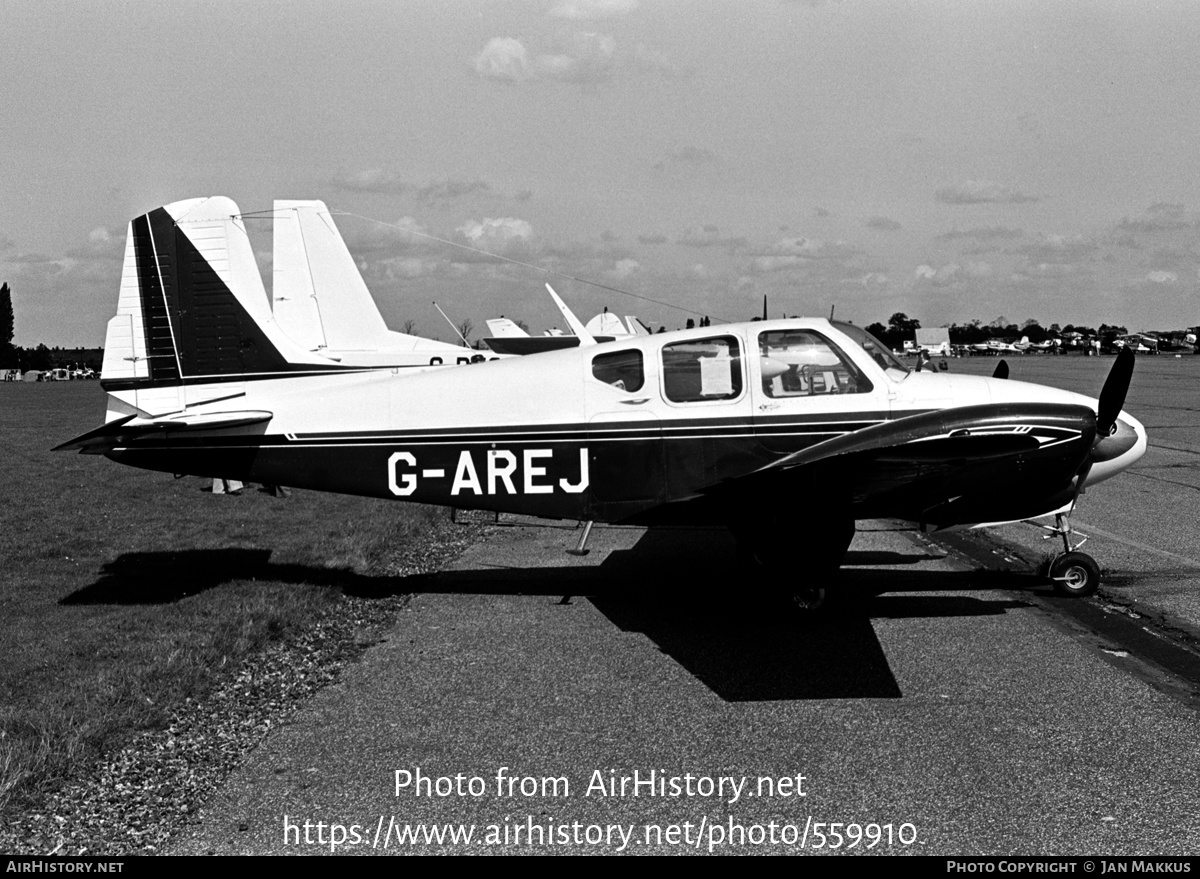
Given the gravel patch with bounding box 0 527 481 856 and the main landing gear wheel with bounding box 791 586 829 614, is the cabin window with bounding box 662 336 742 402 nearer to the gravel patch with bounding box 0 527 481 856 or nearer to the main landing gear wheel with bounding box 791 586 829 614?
the main landing gear wheel with bounding box 791 586 829 614

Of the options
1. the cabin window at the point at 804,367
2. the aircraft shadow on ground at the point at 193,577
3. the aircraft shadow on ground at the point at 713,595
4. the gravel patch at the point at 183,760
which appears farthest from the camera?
the aircraft shadow on ground at the point at 193,577

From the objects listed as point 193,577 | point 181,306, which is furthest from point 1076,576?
point 181,306

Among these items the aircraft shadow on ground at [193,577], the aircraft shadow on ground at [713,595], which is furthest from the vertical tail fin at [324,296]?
the aircraft shadow on ground at [713,595]

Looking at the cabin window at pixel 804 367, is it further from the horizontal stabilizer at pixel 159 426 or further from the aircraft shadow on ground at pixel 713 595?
the horizontal stabilizer at pixel 159 426

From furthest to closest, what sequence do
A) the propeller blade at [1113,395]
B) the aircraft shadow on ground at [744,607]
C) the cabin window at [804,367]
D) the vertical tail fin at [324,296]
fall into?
1. the vertical tail fin at [324,296]
2. the cabin window at [804,367]
3. the propeller blade at [1113,395]
4. the aircraft shadow on ground at [744,607]

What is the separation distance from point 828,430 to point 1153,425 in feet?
62.5

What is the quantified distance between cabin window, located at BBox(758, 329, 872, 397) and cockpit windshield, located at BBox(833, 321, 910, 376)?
239 millimetres

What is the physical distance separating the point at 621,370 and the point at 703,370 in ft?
2.18

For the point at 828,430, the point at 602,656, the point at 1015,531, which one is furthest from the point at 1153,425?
the point at 602,656

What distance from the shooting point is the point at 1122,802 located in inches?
173

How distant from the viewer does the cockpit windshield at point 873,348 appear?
26.8 feet

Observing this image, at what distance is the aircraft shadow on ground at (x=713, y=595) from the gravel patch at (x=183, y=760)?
5.99ft

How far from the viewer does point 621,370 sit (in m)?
8.20

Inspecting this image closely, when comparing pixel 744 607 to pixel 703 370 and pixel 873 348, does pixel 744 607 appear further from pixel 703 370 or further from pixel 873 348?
pixel 873 348
